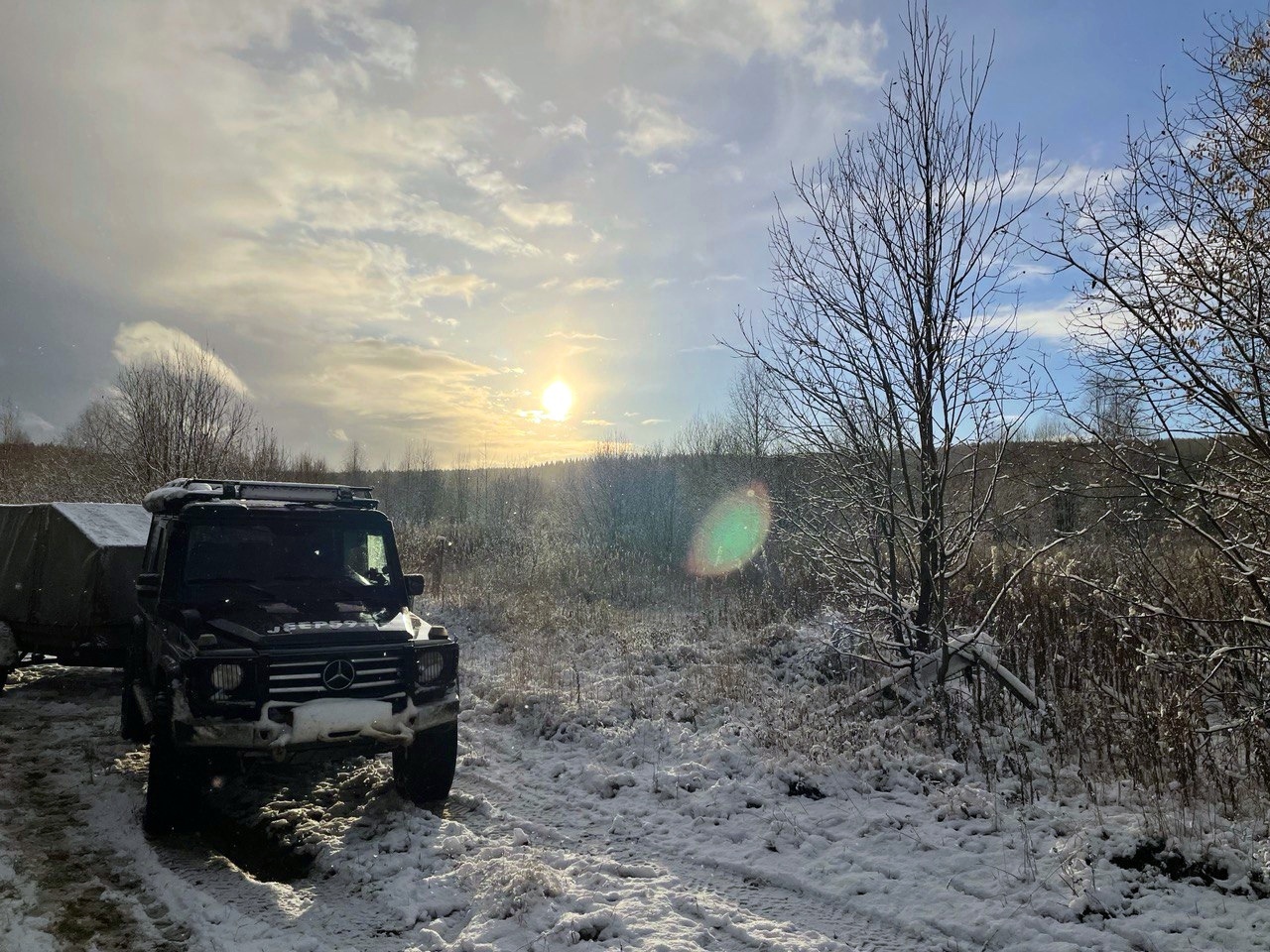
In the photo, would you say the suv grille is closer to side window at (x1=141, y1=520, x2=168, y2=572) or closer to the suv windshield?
the suv windshield

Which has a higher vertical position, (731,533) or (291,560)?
(291,560)

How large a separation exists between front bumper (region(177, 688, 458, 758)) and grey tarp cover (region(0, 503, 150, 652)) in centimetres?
450

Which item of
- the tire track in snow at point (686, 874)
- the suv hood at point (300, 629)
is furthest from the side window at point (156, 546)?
the tire track in snow at point (686, 874)

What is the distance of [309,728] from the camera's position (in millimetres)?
4664

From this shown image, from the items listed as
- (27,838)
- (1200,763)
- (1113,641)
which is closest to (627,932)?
(27,838)

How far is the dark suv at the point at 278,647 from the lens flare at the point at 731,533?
15.8 metres

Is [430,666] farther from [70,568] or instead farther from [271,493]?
[70,568]

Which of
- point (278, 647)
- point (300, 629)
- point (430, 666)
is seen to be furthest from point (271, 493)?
point (430, 666)

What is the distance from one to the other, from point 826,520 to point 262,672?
580 centimetres

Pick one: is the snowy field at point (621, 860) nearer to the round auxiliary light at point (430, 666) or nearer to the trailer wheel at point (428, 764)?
the trailer wheel at point (428, 764)

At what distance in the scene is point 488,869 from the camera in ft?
14.7

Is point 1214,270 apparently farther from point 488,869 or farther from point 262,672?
point 262,672

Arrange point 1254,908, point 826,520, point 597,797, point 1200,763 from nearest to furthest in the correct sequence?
point 1254,908
point 1200,763
point 597,797
point 826,520

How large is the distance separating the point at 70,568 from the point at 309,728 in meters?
5.61
